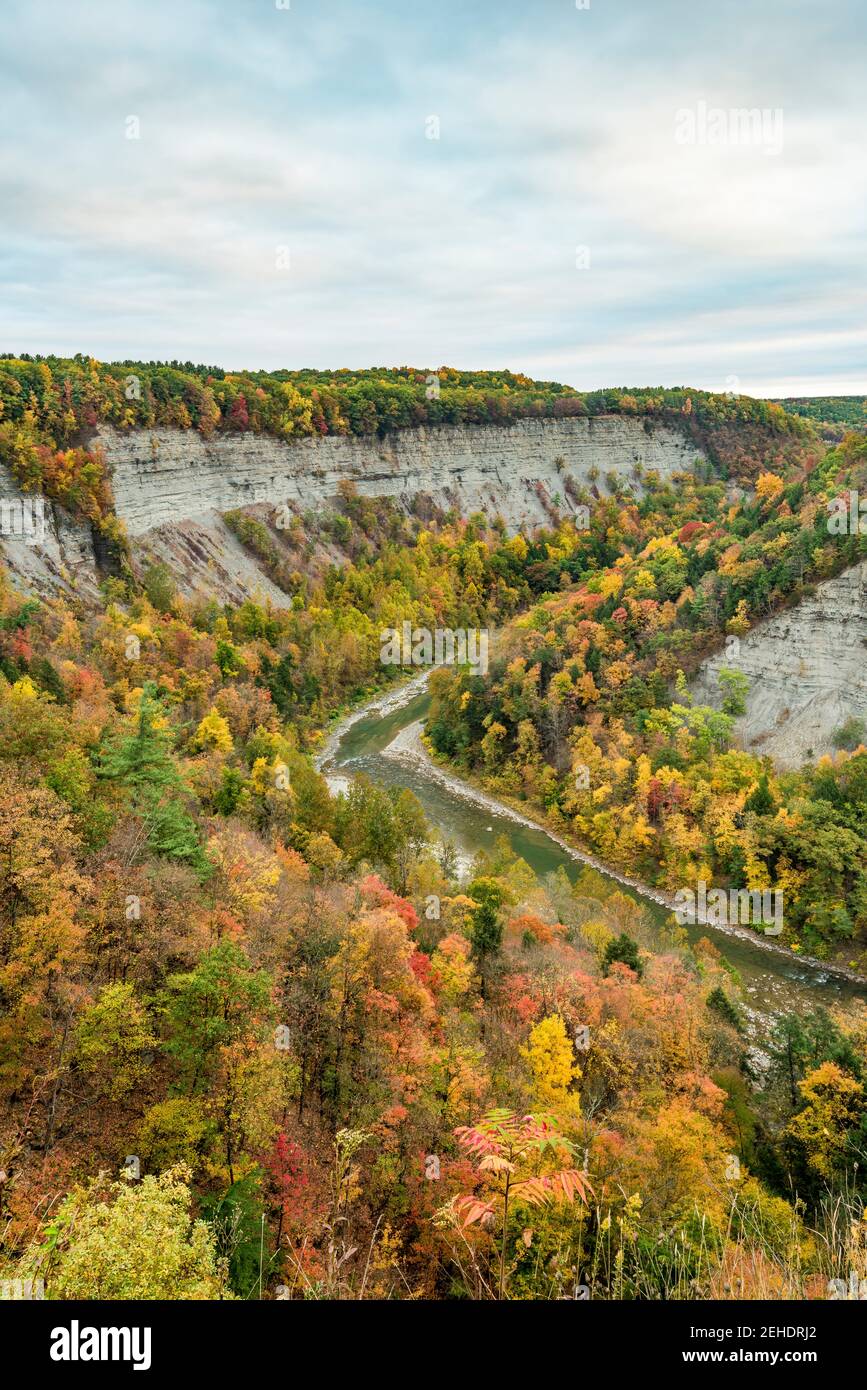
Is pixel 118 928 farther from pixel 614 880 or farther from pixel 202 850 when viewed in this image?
pixel 614 880

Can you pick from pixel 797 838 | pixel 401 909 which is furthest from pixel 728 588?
pixel 401 909

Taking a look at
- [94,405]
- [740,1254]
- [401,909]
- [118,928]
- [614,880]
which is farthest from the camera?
[94,405]

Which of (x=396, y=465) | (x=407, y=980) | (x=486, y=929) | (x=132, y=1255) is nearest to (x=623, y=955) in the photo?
(x=486, y=929)

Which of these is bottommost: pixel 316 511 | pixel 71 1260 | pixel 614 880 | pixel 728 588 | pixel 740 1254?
pixel 614 880

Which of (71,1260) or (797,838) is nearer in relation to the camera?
(71,1260)

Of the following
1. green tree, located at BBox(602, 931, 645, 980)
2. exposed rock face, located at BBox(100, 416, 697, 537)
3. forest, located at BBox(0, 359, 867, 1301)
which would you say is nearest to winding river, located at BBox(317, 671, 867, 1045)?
forest, located at BBox(0, 359, 867, 1301)

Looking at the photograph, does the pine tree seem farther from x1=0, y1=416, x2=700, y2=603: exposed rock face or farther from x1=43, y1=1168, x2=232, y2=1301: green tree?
x1=0, y1=416, x2=700, y2=603: exposed rock face
